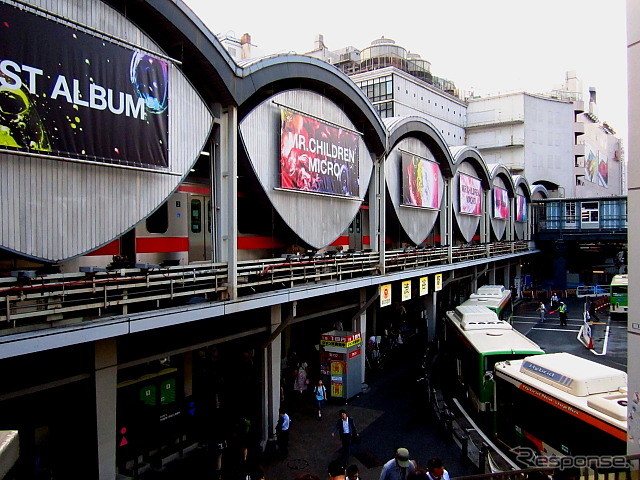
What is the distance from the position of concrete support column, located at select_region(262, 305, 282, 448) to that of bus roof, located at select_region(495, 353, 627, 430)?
6702mm

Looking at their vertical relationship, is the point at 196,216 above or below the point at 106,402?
above

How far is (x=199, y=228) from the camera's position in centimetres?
1455

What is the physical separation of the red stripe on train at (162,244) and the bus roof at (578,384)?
958 cm

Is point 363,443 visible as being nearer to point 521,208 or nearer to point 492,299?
point 492,299

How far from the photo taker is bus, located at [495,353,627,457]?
9461mm

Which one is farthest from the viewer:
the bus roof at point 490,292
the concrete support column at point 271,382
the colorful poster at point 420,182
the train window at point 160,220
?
the bus roof at point 490,292

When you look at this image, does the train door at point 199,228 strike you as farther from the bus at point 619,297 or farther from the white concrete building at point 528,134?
the white concrete building at point 528,134

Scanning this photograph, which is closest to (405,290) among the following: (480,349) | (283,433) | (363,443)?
(480,349)

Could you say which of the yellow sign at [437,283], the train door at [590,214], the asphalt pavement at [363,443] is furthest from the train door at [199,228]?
the train door at [590,214]

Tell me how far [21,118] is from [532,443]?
12814 mm

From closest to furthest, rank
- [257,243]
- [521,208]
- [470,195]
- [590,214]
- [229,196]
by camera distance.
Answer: [229,196], [257,243], [470,195], [521,208], [590,214]

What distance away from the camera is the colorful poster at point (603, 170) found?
254 ft

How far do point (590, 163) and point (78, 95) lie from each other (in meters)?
75.0

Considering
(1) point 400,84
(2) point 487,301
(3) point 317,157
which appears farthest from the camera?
(1) point 400,84
